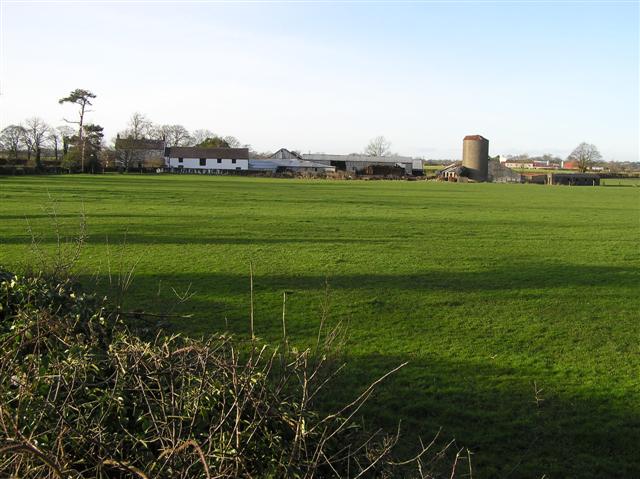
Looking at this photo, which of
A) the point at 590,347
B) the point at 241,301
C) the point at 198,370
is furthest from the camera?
the point at 241,301

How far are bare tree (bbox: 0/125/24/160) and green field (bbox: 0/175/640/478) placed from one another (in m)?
77.2

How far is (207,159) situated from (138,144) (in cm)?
1404

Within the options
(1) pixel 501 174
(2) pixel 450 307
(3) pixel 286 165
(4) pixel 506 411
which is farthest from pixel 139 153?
(4) pixel 506 411

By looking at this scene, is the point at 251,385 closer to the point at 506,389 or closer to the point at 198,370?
the point at 198,370

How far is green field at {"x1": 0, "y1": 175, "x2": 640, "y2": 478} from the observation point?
582cm

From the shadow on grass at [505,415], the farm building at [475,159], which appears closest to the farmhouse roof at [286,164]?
the farm building at [475,159]

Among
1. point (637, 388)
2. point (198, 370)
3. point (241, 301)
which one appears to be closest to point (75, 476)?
point (198, 370)

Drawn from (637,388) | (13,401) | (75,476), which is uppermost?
(13,401)

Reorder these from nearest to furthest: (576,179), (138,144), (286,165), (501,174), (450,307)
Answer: (450,307) < (576,179) < (138,144) < (501,174) < (286,165)

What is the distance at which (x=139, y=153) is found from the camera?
100500mm

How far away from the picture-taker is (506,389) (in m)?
6.74

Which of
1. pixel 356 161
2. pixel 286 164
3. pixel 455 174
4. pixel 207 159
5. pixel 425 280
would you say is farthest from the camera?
pixel 356 161

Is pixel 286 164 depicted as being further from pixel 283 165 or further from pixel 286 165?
pixel 283 165

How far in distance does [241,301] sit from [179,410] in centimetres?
716
